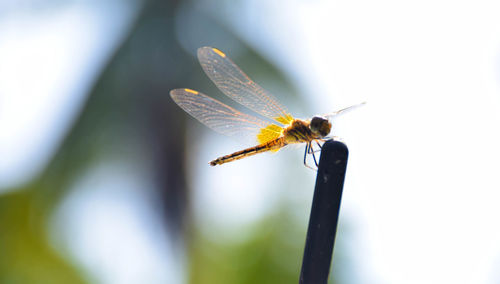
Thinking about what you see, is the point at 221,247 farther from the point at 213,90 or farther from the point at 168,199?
the point at 213,90

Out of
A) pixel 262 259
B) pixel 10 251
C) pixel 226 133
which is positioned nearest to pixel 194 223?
pixel 262 259

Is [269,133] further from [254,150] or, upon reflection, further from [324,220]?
[324,220]

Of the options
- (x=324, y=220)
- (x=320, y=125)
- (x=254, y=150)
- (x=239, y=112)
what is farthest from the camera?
(x=239, y=112)

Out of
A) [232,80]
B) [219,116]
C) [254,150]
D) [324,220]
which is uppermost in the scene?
[232,80]

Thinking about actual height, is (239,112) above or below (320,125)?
above

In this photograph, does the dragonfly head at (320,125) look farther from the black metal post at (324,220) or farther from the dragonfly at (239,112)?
the black metal post at (324,220)

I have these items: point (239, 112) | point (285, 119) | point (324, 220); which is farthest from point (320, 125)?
point (324, 220)

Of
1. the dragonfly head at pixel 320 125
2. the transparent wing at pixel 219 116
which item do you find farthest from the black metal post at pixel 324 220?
the transparent wing at pixel 219 116

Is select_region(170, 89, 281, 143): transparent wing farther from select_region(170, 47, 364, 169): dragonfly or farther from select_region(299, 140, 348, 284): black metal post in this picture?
select_region(299, 140, 348, 284): black metal post
